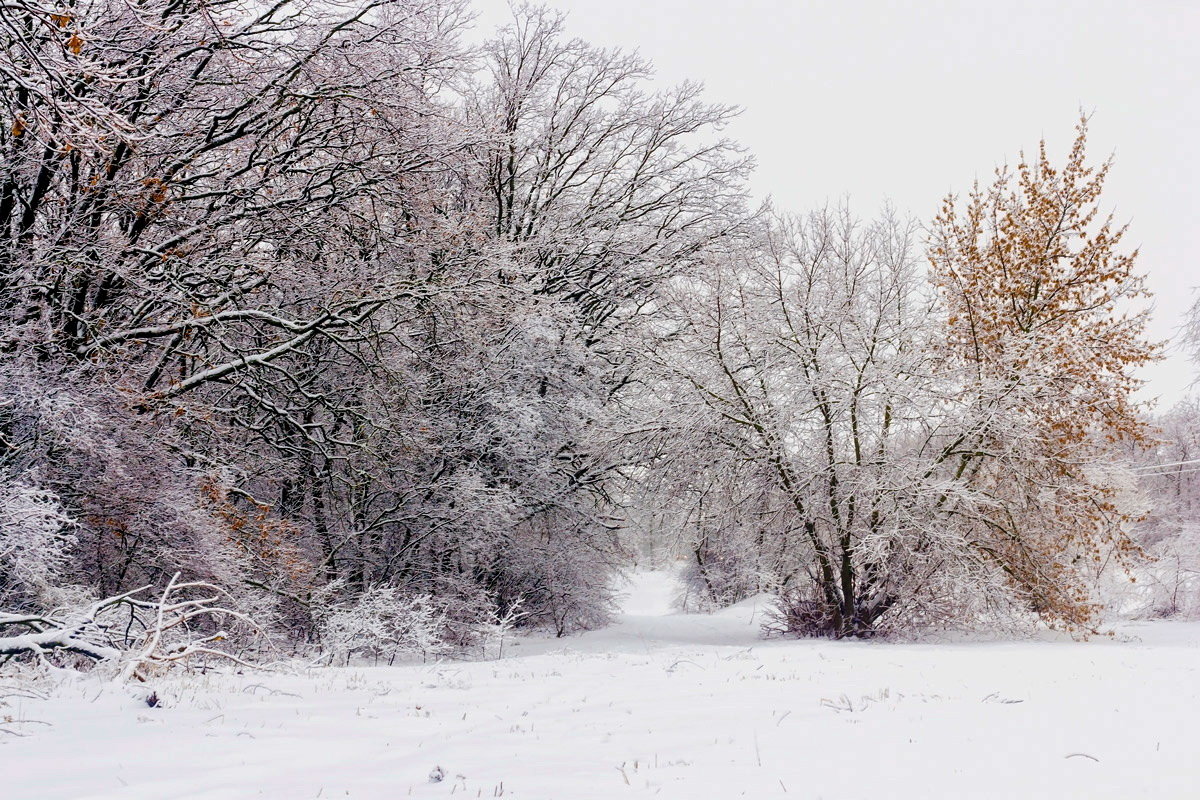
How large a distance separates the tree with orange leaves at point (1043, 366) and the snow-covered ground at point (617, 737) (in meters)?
6.19

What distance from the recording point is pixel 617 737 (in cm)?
455

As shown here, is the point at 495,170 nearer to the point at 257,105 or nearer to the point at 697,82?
the point at 697,82

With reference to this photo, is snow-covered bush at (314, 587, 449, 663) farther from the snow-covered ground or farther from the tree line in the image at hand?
the snow-covered ground

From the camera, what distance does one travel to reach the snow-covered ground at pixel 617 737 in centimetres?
335

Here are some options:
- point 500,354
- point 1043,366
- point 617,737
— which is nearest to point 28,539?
point 617,737

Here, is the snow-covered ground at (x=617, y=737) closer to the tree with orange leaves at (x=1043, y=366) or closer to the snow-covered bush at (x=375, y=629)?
the snow-covered bush at (x=375, y=629)

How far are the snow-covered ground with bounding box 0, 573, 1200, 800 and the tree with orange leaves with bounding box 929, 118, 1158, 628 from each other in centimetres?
619

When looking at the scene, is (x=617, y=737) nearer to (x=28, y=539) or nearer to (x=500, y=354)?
(x=28, y=539)

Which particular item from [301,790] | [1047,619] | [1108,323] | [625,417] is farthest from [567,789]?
[1108,323]

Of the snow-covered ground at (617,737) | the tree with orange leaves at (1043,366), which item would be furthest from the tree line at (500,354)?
the snow-covered ground at (617,737)

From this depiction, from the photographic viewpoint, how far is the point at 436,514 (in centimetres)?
1380

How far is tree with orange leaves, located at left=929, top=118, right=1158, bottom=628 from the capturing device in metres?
13.2

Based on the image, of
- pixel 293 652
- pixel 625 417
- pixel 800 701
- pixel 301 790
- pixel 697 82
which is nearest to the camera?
pixel 301 790

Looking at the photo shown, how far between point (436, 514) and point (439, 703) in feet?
27.0
